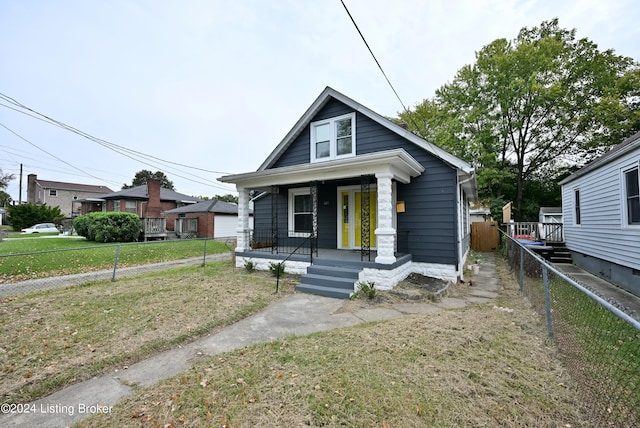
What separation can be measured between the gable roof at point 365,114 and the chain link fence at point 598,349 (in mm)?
3901

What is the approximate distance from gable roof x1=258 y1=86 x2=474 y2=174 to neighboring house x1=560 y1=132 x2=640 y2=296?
11.6 ft

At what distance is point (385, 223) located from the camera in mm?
6531

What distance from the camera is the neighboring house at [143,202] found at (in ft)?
72.1

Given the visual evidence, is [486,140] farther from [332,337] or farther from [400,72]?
[332,337]

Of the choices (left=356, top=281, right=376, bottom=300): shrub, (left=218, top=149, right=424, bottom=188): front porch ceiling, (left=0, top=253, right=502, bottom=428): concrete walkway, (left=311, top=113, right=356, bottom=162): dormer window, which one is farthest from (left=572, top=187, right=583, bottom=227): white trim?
(left=356, top=281, right=376, bottom=300): shrub

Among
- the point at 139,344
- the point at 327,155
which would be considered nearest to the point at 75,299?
the point at 139,344

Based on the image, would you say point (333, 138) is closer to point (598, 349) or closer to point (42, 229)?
point (598, 349)

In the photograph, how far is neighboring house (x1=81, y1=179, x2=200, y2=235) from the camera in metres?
22.0

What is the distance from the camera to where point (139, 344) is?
12.2 feet

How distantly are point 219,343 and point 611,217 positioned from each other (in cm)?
1034

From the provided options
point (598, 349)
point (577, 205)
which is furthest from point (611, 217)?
point (598, 349)

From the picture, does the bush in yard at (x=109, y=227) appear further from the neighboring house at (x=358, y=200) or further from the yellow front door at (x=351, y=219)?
the yellow front door at (x=351, y=219)

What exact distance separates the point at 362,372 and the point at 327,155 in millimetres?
7615

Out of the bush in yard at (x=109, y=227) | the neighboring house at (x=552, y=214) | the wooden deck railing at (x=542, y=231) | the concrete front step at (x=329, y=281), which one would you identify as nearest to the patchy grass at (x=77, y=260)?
the bush in yard at (x=109, y=227)
